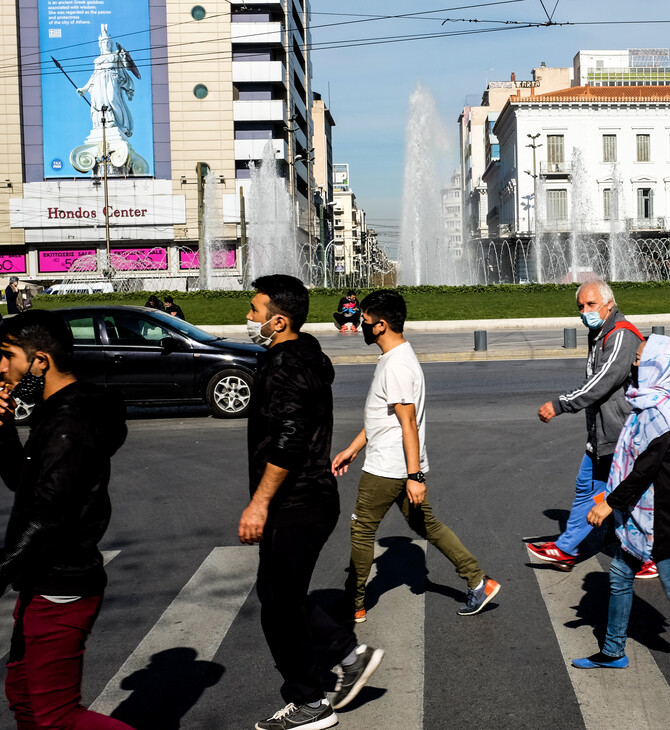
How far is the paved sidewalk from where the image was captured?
22406 mm

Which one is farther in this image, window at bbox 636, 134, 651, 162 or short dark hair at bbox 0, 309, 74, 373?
window at bbox 636, 134, 651, 162

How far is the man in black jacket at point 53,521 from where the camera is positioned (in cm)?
307

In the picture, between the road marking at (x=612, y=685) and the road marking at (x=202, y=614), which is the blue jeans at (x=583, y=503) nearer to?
the road marking at (x=612, y=685)

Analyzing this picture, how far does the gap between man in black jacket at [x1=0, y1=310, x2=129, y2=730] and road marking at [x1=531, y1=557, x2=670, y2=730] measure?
202 cm

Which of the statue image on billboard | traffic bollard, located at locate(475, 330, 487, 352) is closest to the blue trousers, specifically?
traffic bollard, located at locate(475, 330, 487, 352)

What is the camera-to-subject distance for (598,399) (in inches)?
223

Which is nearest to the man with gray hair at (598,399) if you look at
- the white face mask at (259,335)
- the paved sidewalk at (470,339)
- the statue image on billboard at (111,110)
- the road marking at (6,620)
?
the white face mask at (259,335)

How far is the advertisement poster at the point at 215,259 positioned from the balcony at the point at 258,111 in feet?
32.6

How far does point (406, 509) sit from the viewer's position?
524 cm

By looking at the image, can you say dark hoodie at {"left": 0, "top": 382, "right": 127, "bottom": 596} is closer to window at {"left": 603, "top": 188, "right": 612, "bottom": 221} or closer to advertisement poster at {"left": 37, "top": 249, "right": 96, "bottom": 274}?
advertisement poster at {"left": 37, "top": 249, "right": 96, "bottom": 274}

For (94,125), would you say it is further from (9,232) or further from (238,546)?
(238,546)

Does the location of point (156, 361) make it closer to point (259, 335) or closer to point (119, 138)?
point (259, 335)

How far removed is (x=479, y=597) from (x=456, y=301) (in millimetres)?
35288

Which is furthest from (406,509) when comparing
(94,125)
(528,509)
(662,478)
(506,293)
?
(94,125)
